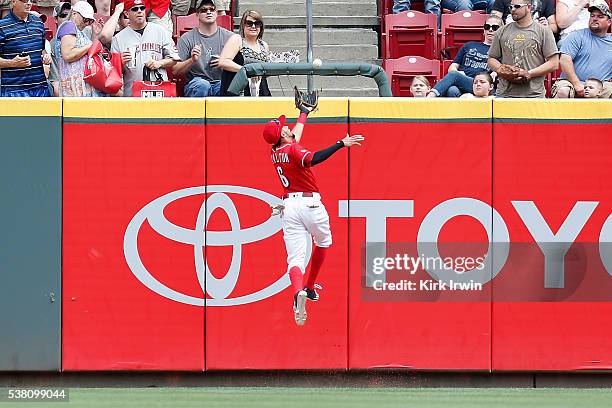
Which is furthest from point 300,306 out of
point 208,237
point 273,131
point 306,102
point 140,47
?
point 140,47

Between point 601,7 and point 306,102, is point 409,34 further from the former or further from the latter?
point 306,102

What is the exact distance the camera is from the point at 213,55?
11984mm

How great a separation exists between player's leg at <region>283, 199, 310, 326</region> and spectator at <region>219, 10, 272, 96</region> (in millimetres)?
1542

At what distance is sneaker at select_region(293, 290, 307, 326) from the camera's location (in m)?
10.2

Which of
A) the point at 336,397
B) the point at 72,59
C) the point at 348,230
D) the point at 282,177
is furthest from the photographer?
the point at 72,59

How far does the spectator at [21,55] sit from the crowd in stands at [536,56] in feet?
10.9

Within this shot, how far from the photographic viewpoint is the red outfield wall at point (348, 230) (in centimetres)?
1095

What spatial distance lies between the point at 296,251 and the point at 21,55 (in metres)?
3.04

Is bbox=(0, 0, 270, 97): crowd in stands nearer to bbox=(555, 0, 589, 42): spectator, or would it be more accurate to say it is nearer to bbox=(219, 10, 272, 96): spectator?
bbox=(219, 10, 272, 96): spectator

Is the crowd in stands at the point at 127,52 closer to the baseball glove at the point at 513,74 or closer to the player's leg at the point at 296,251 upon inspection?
the player's leg at the point at 296,251

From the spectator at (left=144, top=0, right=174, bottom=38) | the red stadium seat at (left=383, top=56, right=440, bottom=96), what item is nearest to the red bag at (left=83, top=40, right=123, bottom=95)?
the spectator at (left=144, top=0, right=174, bottom=38)

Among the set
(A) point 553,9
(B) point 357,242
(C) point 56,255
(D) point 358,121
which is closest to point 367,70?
(D) point 358,121

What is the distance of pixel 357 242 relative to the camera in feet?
36.1

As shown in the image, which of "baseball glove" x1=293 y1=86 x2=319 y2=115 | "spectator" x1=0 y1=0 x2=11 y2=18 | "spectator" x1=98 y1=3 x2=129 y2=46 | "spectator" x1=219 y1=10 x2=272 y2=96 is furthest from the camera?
"spectator" x1=0 y1=0 x2=11 y2=18
